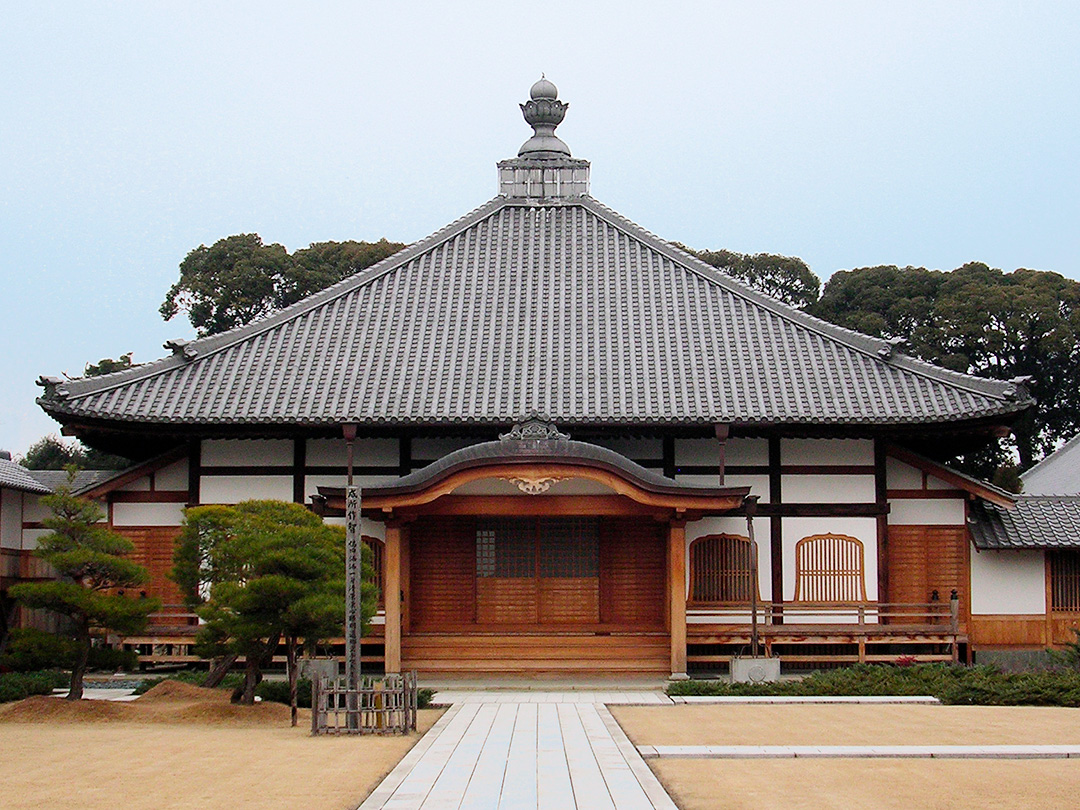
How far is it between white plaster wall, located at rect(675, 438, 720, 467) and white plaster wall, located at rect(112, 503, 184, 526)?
9.91m

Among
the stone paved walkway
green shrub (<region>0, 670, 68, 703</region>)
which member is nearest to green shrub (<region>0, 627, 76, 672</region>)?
green shrub (<region>0, 670, 68, 703</region>)

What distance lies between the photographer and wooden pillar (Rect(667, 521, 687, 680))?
22.9m

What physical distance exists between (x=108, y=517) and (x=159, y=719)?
9.17 metres

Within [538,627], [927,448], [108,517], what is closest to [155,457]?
[108,517]

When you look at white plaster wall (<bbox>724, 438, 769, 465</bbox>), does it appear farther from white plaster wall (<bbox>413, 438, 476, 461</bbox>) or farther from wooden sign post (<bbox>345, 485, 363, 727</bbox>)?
wooden sign post (<bbox>345, 485, 363, 727</bbox>)

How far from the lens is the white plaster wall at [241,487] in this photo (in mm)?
25562

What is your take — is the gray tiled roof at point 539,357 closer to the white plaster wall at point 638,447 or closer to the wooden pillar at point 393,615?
the white plaster wall at point 638,447

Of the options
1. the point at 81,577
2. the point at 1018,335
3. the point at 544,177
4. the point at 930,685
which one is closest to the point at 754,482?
the point at 930,685

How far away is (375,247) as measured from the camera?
180ft

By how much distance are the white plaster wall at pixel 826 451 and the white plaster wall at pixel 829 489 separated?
0.34m

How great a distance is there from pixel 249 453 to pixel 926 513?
527 inches

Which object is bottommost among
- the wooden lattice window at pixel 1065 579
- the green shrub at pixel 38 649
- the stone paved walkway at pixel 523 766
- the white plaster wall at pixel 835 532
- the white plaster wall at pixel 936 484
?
the stone paved walkway at pixel 523 766

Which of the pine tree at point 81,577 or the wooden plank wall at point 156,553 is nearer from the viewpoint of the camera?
the pine tree at point 81,577

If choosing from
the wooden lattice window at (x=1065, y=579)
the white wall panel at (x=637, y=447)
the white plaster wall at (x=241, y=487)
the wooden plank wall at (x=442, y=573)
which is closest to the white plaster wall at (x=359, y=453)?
the white plaster wall at (x=241, y=487)
